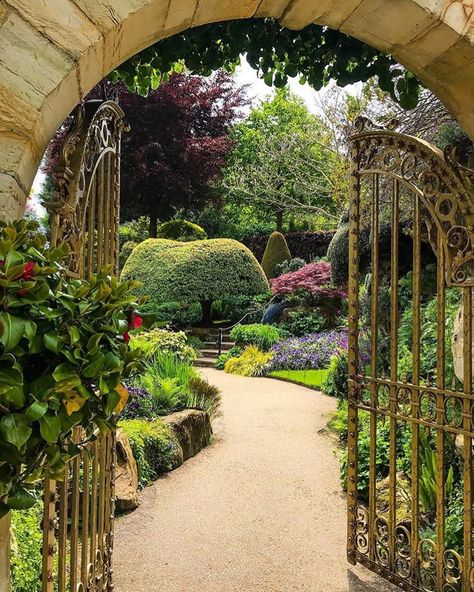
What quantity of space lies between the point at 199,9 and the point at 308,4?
40 centimetres

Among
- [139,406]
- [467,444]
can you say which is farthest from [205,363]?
[467,444]

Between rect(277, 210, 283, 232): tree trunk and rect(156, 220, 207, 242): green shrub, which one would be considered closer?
rect(156, 220, 207, 242): green shrub

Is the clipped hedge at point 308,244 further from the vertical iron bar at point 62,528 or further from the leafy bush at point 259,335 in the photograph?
the vertical iron bar at point 62,528

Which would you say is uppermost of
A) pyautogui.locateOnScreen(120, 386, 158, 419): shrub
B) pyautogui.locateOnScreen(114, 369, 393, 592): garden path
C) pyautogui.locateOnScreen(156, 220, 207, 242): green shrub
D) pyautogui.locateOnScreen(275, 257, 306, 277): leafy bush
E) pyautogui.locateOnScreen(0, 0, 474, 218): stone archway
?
pyautogui.locateOnScreen(156, 220, 207, 242): green shrub

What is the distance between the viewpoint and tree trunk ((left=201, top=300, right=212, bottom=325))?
609 inches

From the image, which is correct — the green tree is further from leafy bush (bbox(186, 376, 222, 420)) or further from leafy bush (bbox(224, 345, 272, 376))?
leafy bush (bbox(186, 376, 222, 420))

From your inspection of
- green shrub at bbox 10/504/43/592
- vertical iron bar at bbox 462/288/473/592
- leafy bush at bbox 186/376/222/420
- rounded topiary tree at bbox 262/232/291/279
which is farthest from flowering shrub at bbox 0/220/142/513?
rounded topiary tree at bbox 262/232/291/279

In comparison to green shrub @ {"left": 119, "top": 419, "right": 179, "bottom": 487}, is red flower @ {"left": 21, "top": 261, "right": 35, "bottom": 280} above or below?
above

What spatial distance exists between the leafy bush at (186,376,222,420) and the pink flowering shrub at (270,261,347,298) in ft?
22.6

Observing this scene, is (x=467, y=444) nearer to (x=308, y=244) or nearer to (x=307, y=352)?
(x=307, y=352)

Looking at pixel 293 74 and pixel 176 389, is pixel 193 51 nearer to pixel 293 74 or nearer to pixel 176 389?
pixel 293 74

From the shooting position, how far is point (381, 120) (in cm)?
570

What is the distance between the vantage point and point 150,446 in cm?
502

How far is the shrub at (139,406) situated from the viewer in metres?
5.53
